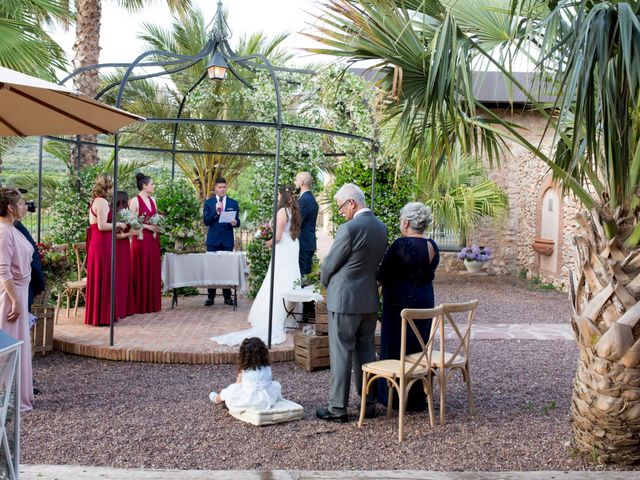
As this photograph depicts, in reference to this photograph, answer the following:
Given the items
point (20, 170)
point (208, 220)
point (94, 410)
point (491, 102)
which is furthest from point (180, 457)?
point (20, 170)

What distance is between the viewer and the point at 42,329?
7.86 meters

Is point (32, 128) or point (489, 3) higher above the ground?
point (489, 3)

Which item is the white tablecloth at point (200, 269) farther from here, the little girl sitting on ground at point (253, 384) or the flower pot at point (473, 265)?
the flower pot at point (473, 265)

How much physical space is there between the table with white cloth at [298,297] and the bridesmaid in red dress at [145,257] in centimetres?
212

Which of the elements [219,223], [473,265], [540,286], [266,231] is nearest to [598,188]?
[266,231]

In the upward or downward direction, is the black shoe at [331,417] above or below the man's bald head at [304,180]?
below

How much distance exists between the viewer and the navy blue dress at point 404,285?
569 centimetres

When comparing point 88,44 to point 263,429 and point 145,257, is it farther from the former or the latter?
point 263,429

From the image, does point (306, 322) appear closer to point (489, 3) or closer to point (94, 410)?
point (94, 410)

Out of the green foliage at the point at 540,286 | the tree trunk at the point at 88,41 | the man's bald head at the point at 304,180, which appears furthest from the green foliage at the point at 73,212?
the green foliage at the point at 540,286

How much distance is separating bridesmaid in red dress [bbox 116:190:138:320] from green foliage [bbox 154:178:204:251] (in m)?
1.11

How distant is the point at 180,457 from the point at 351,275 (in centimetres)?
177

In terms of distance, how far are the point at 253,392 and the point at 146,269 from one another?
183 inches

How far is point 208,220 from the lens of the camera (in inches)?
433
